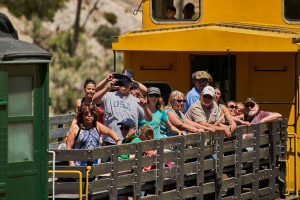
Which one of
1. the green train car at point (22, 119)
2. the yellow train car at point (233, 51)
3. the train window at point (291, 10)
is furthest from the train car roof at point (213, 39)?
the green train car at point (22, 119)

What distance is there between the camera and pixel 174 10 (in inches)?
575

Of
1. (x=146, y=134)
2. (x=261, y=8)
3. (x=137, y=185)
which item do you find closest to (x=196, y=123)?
(x=146, y=134)

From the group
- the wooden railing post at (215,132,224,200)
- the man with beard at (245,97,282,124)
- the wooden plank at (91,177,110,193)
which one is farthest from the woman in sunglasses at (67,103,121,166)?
the man with beard at (245,97,282,124)

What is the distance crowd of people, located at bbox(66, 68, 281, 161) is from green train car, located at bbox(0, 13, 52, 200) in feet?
7.06

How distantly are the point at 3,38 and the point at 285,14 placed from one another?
7403 mm

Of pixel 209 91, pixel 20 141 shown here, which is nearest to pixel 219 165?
pixel 209 91

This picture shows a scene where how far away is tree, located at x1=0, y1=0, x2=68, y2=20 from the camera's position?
52000 millimetres

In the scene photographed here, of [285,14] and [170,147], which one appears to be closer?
[170,147]

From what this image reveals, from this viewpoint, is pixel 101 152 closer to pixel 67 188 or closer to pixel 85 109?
pixel 67 188

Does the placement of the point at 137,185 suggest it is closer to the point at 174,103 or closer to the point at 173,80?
the point at 174,103

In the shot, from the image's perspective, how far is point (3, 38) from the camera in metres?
7.70

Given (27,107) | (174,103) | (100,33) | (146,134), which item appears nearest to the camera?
(27,107)

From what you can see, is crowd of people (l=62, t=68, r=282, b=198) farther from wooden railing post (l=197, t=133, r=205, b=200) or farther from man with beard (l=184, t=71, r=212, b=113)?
wooden railing post (l=197, t=133, r=205, b=200)

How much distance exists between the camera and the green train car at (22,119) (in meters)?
7.36
